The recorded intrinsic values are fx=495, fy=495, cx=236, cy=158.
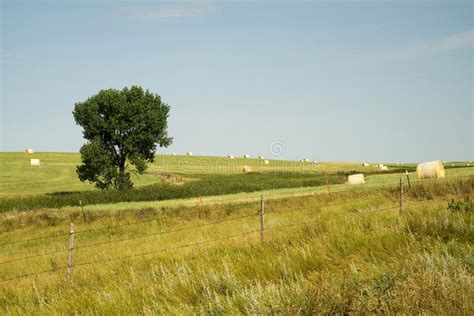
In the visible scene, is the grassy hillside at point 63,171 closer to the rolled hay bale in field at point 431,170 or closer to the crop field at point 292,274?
the rolled hay bale in field at point 431,170

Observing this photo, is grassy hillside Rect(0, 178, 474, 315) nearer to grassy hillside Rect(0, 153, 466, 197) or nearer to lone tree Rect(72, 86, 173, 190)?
lone tree Rect(72, 86, 173, 190)

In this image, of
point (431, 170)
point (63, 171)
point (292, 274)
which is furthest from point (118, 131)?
point (292, 274)

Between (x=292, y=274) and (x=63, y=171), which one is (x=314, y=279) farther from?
(x=63, y=171)

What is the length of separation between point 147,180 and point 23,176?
16170mm

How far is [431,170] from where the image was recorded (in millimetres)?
41344

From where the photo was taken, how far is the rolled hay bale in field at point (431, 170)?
41.0 metres

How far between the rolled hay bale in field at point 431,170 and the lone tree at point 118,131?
27557 millimetres

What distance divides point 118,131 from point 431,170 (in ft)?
104

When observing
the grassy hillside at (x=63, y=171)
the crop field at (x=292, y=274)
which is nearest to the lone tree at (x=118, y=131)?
the grassy hillside at (x=63, y=171)

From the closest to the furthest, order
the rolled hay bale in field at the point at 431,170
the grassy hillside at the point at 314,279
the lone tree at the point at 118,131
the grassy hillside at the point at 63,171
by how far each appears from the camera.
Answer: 1. the grassy hillside at the point at 314,279
2. the rolled hay bale in field at the point at 431,170
3. the lone tree at the point at 118,131
4. the grassy hillside at the point at 63,171

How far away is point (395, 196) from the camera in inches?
1080

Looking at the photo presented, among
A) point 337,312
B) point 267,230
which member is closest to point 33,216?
point 267,230

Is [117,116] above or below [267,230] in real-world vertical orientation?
above

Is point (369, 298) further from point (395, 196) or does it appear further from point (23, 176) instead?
point (23, 176)
